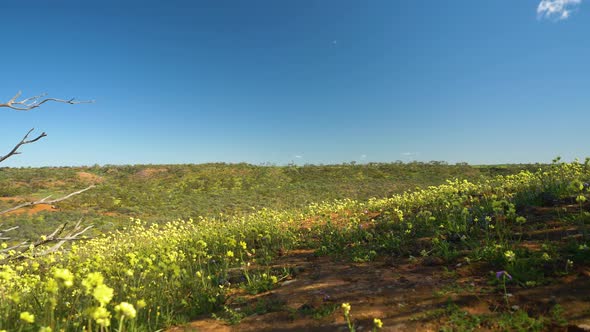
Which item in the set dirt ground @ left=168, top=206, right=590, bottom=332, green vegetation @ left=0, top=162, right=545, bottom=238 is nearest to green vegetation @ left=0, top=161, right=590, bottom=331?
dirt ground @ left=168, top=206, right=590, bottom=332

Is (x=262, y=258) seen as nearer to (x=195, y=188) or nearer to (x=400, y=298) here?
(x=400, y=298)

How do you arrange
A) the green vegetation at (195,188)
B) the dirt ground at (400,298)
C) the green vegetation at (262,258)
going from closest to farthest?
1. the dirt ground at (400,298)
2. the green vegetation at (262,258)
3. the green vegetation at (195,188)

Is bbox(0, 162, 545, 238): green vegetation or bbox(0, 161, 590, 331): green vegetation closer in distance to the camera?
bbox(0, 161, 590, 331): green vegetation

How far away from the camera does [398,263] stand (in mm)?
4941

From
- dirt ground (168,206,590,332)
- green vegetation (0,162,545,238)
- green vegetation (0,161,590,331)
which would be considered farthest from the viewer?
green vegetation (0,162,545,238)

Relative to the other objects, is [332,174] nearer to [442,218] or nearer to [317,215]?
[317,215]

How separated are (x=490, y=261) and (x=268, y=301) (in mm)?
2969

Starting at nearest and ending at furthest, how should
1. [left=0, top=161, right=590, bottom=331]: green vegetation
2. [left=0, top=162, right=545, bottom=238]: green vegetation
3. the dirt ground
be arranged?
1. the dirt ground
2. [left=0, top=161, right=590, bottom=331]: green vegetation
3. [left=0, top=162, right=545, bottom=238]: green vegetation

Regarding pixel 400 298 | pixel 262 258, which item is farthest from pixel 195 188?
pixel 400 298

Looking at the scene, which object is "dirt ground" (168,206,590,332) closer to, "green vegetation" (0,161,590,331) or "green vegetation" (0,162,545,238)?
"green vegetation" (0,161,590,331)

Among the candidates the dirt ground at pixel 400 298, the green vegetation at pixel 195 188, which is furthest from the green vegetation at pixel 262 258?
the green vegetation at pixel 195 188

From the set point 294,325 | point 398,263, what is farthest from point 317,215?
point 294,325

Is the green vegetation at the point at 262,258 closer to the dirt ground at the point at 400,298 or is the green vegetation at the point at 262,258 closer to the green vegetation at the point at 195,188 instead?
the dirt ground at the point at 400,298

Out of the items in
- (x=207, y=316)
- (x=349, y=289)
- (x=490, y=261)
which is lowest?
(x=207, y=316)
